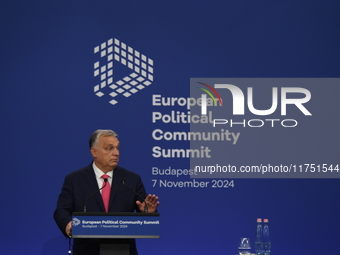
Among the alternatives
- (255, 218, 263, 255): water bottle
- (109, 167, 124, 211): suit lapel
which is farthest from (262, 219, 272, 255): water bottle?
(109, 167, 124, 211): suit lapel

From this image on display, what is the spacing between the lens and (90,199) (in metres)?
3.96

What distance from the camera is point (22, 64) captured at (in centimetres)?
568

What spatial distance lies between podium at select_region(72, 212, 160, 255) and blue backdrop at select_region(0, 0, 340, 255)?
2.34 m

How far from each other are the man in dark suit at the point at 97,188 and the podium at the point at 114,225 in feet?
1.57

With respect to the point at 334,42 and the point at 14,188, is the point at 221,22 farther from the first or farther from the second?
the point at 14,188

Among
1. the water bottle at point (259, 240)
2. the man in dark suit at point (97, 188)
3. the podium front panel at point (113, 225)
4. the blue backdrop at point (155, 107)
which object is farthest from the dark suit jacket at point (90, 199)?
the blue backdrop at point (155, 107)

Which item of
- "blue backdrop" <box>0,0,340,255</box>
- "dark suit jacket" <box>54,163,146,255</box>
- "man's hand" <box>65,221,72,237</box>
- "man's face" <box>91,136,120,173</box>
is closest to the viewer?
"man's hand" <box>65,221,72,237</box>

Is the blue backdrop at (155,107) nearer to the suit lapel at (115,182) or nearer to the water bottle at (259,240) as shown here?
the water bottle at (259,240)

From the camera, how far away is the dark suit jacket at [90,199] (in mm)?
3896

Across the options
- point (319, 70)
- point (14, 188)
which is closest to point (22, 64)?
point (14, 188)

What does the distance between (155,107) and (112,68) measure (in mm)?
579

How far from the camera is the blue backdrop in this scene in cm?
564

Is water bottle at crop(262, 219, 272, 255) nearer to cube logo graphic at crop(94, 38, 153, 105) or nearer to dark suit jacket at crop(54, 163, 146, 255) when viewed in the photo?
dark suit jacket at crop(54, 163, 146, 255)

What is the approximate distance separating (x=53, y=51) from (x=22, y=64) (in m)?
0.34
